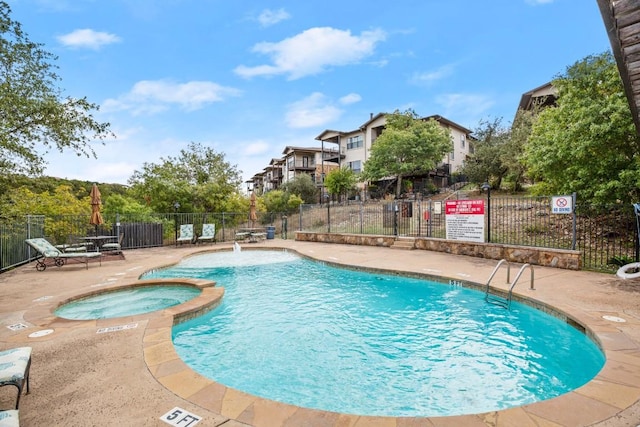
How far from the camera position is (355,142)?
35812 mm

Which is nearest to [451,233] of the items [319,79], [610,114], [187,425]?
[610,114]

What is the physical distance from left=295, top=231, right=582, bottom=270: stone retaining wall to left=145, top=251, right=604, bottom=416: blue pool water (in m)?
3.49

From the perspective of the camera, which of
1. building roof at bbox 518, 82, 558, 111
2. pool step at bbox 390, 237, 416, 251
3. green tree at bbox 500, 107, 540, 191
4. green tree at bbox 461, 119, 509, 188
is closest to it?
pool step at bbox 390, 237, 416, 251

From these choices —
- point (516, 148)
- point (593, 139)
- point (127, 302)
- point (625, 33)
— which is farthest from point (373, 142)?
point (625, 33)

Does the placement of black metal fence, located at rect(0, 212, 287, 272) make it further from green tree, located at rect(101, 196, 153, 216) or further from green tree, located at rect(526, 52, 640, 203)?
green tree, located at rect(526, 52, 640, 203)

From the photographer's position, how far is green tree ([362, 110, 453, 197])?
26.7 metres

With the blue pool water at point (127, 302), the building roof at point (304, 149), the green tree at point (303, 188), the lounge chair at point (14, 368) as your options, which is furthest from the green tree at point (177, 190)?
the building roof at point (304, 149)

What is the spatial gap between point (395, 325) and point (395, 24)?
494 inches

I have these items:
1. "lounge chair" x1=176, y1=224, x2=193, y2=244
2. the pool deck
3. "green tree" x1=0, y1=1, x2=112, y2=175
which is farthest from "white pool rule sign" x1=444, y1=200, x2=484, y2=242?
"lounge chair" x1=176, y1=224, x2=193, y2=244

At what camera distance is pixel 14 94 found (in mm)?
5625

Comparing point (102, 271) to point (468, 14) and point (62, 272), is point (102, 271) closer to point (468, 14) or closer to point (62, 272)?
point (62, 272)

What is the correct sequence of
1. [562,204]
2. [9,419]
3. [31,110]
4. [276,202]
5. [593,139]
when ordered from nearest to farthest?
[9,419] → [31,110] → [562,204] → [593,139] → [276,202]

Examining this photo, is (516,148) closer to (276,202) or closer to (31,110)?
(276,202)

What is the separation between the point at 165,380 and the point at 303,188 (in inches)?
1129
